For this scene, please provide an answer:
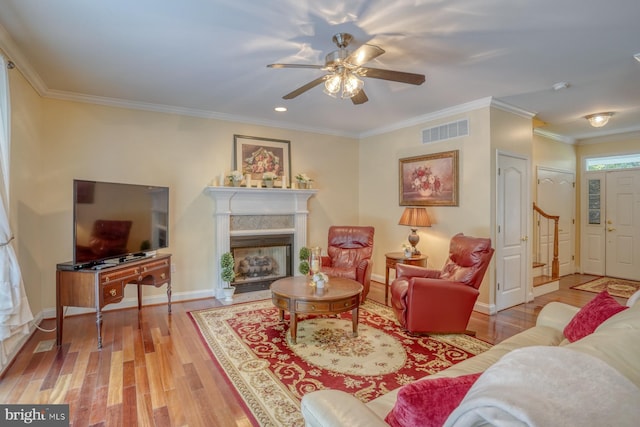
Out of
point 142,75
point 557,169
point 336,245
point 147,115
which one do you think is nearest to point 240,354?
point 336,245

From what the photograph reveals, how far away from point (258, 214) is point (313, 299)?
2357 mm

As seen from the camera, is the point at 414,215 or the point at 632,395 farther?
the point at 414,215

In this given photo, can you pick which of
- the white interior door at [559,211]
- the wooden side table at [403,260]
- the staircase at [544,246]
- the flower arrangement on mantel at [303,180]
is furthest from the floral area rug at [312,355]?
the white interior door at [559,211]

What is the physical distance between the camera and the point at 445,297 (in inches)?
127

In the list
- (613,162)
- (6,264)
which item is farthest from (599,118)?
(6,264)

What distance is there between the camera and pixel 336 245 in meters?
4.94

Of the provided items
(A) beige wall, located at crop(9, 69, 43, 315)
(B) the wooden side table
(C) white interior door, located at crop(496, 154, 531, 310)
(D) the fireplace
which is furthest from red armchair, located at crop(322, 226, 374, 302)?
(A) beige wall, located at crop(9, 69, 43, 315)

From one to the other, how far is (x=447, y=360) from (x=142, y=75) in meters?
4.08

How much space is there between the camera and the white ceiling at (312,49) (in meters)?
2.25

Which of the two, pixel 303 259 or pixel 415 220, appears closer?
pixel 415 220

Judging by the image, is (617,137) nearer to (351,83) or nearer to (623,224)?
(623,224)

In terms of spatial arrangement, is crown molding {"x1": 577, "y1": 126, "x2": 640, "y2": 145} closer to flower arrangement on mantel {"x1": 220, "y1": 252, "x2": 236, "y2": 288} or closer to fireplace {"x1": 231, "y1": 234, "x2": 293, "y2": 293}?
fireplace {"x1": 231, "y1": 234, "x2": 293, "y2": 293}

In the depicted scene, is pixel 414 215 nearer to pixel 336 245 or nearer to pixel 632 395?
pixel 336 245

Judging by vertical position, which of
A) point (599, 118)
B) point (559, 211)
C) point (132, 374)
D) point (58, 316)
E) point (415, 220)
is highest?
point (599, 118)
